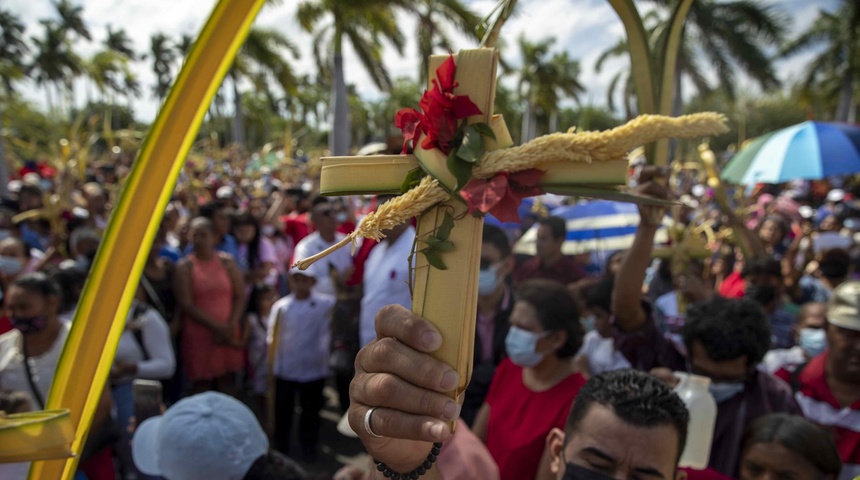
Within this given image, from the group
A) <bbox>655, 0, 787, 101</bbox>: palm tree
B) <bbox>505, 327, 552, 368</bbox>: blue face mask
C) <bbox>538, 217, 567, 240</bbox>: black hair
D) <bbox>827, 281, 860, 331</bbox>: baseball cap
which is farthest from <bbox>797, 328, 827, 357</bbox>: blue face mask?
<bbox>655, 0, 787, 101</bbox>: palm tree

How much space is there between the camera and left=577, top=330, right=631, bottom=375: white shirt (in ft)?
9.35

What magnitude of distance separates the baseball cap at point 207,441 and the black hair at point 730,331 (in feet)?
5.87

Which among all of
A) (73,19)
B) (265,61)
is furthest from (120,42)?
(265,61)

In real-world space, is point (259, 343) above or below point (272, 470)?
below

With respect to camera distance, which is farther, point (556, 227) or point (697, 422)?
point (556, 227)

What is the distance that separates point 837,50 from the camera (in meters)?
24.6

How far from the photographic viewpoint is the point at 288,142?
13.6 meters

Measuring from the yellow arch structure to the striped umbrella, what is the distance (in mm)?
5007

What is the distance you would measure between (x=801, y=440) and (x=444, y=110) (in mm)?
1817

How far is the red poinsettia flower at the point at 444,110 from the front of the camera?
873mm

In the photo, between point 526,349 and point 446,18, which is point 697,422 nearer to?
point 526,349

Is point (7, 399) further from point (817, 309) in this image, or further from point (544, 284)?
point (817, 309)

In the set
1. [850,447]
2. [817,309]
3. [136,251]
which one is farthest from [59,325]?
[817,309]

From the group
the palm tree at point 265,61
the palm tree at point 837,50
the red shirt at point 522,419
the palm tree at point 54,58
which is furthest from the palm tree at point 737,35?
the palm tree at point 54,58
